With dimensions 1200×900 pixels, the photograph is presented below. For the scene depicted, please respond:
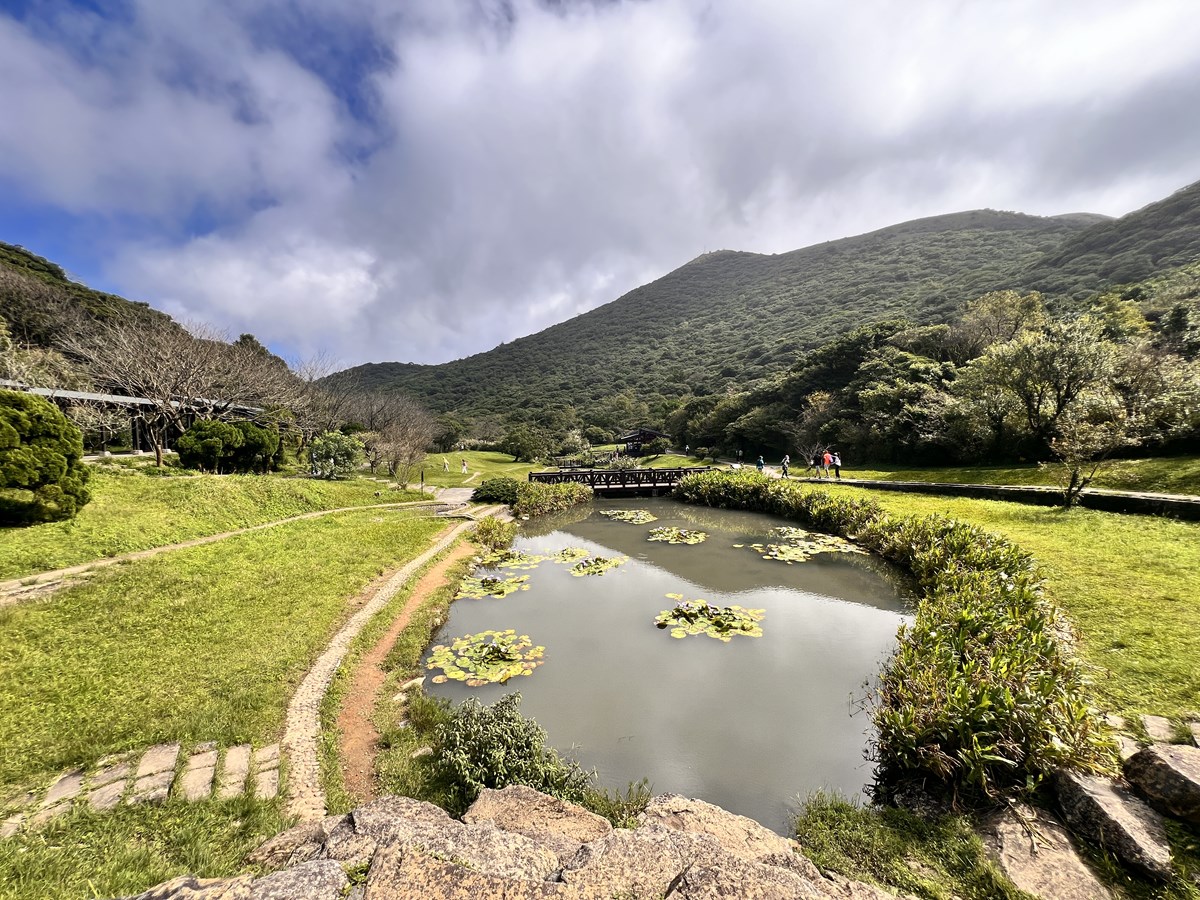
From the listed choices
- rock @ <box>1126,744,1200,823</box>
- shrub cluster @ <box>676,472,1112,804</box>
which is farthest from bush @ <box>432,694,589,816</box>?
rock @ <box>1126,744,1200,823</box>

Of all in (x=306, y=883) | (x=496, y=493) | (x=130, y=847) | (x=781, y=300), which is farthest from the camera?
(x=781, y=300)

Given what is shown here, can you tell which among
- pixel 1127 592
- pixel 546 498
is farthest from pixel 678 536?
pixel 1127 592

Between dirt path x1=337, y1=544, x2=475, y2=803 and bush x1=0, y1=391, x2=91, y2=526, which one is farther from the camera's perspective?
bush x1=0, y1=391, x2=91, y2=526

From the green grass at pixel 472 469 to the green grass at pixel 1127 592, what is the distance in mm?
22649

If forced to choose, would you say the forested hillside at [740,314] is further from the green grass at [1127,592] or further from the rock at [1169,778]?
the rock at [1169,778]

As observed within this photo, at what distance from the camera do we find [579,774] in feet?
15.5

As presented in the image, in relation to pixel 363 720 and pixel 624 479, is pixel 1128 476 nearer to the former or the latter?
pixel 624 479

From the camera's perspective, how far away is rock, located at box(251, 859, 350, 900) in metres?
2.17

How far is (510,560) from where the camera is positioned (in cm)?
1359

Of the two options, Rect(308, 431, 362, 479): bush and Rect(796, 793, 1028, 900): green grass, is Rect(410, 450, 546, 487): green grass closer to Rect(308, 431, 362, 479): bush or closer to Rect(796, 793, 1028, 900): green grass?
Rect(308, 431, 362, 479): bush

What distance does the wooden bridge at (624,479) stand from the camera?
90.9 ft

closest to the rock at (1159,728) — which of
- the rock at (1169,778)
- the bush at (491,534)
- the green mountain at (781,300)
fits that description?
the rock at (1169,778)

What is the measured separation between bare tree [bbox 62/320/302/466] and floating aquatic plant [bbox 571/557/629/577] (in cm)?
1692

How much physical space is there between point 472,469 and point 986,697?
35946 millimetres
